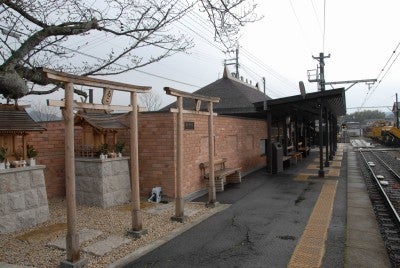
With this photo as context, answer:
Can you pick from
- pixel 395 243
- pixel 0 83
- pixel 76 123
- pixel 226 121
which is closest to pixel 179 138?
pixel 76 123

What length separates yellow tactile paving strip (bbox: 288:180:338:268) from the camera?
5.54 metres

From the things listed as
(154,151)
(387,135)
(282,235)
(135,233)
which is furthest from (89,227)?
(387,135)

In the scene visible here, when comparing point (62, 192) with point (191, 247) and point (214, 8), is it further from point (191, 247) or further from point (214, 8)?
point (214, 8)

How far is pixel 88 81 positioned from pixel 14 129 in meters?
2.52

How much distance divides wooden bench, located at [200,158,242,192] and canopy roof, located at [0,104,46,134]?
206 inches

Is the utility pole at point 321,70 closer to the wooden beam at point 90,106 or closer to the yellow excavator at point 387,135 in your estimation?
the yellow excavator at point 387,135

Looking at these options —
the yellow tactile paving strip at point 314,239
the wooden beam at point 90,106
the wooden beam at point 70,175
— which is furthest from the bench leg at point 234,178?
the wooden beam at point 70,175

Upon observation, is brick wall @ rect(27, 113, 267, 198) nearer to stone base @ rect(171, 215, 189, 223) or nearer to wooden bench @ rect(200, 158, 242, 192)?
wooden bench @ rect(200, 158, 242, 192)

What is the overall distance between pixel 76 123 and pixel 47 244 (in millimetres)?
3858

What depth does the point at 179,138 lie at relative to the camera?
319 inches

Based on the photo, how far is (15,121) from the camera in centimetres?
761

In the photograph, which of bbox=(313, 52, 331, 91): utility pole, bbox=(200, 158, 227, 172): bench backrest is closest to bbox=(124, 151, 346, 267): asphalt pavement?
bbox=(200, 158, 227, 172): bench backrest

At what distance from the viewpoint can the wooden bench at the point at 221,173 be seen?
38.2 ft

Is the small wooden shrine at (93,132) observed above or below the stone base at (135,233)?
above
